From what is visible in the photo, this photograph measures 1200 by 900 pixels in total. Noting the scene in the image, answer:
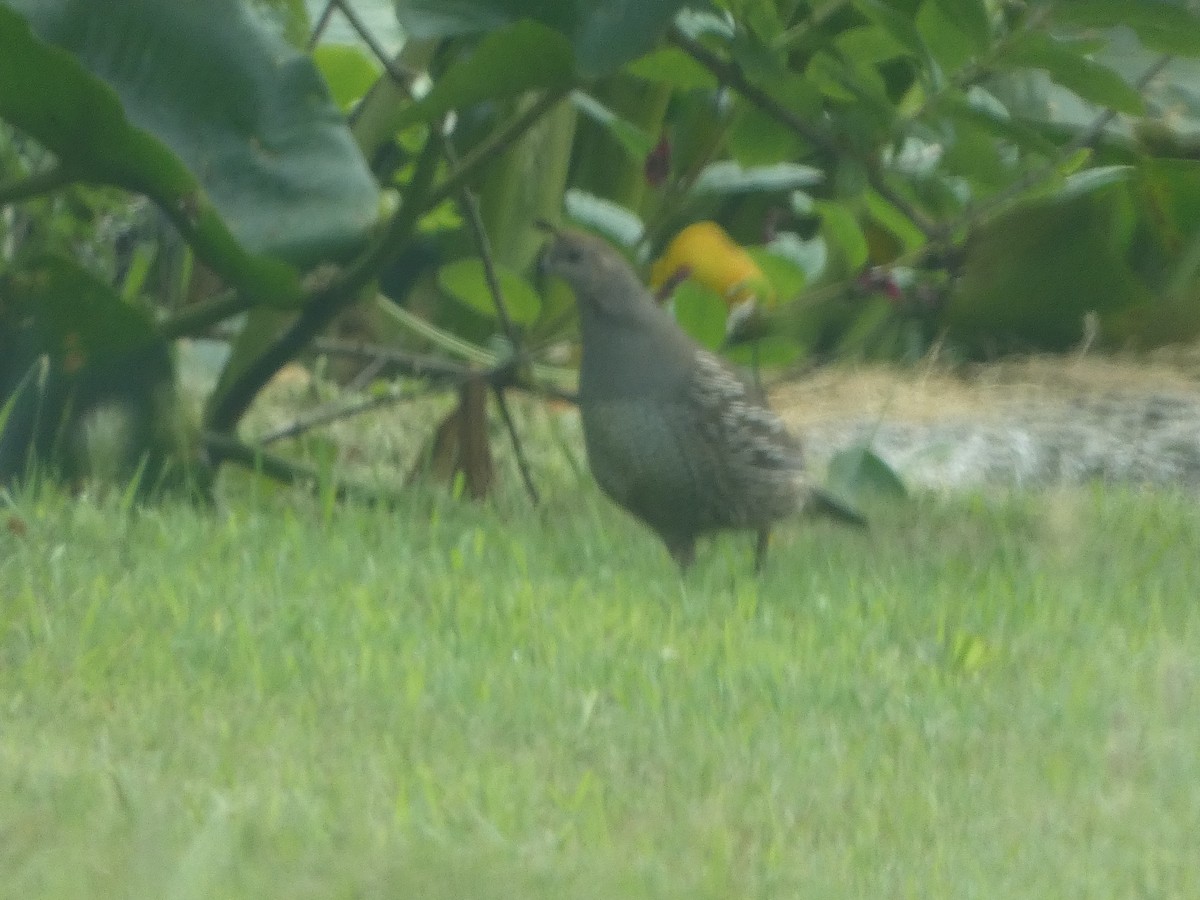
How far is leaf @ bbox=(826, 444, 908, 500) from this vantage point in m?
5.05

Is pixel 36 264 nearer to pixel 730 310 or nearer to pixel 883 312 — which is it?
pixel 730 310

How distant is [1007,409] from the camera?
21.9 ft

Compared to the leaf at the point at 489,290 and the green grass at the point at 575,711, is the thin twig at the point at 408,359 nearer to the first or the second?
the leaf at the point at 489,290

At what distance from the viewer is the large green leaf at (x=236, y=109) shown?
14.6 feet

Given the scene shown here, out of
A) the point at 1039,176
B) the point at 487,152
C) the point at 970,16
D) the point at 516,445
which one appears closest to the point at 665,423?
the point at 516,445

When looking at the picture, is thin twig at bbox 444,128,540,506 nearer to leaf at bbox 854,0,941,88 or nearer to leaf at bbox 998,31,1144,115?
leaf at bbox 854,0,941,88

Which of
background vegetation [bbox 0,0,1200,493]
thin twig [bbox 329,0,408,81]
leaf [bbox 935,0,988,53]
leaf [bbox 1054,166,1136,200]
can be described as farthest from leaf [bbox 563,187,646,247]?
leaf [bbox 935,0,988,53]

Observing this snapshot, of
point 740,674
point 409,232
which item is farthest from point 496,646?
point 409,232

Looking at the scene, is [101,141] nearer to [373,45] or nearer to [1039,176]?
[373,45]

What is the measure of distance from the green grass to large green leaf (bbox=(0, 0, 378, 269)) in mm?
645

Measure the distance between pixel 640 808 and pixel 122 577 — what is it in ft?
4.90

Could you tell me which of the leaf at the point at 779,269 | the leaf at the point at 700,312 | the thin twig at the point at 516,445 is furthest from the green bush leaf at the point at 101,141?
the leaf at the point at 779,269

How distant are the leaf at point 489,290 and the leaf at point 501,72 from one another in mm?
728

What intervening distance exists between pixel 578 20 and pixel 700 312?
107 centimetres
